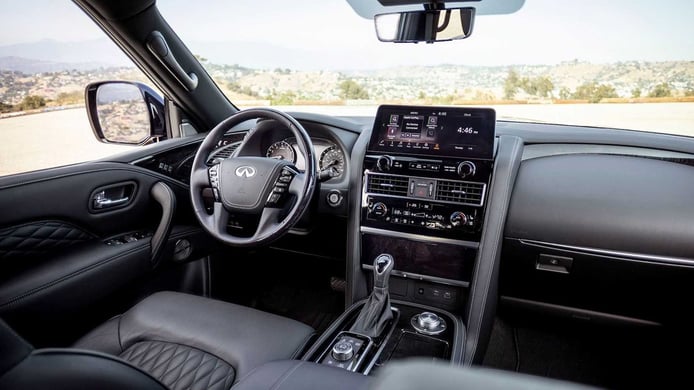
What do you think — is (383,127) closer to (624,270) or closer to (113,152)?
(624,270)

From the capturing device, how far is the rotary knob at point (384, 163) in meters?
2.24

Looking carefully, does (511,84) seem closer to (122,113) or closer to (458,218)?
(458,218)

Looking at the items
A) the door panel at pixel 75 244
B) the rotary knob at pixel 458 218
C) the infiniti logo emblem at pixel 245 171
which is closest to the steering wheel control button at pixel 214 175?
the infiniti logo emblem at pixel 245 171

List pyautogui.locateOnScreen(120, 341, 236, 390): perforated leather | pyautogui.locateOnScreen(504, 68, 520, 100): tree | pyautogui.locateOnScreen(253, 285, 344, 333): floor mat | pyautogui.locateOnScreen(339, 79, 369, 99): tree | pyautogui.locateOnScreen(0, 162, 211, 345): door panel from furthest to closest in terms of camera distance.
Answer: pyautogui.locateOnScreen(253, 285, 344, 333): floor mat
pyautogui.locateOnScreen(339, 79, 369, 99): tree
pyautogui.locateOnScreen(504, 68, 520, 100): tree
pyautogui.locateOnScreen(0, 162, 211, 345): door panel
pyautogui.locateOnScreen(120, 341, 236, 390): perforated leather

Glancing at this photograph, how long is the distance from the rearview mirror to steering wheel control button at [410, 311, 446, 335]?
141cm

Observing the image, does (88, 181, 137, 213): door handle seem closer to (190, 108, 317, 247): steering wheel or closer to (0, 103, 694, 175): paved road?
(0, 103, 694, 175): paved road

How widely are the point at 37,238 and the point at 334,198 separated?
1398 mm

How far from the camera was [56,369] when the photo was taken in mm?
646

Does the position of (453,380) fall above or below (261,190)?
above

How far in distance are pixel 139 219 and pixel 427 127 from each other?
5.20 feet

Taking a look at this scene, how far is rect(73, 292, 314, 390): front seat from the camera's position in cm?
152

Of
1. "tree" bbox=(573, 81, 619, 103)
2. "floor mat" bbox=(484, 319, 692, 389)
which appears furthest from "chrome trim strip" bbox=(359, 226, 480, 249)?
"tree" bbox=(573, 81, 619, 103)

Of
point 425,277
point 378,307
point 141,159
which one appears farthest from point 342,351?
point 141,159

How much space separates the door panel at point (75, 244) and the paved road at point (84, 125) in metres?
0.23
